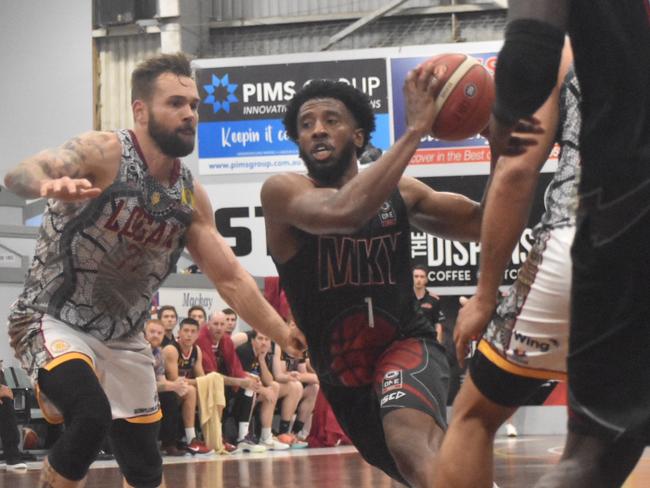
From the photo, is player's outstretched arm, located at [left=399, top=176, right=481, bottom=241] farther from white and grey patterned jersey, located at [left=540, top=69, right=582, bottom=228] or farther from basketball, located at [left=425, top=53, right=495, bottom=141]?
white and grey patterned jersey, located at [left=540, top=69, right=582, bottom=228]

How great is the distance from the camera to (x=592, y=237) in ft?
8.27

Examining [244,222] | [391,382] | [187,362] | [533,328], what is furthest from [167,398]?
[533,328]

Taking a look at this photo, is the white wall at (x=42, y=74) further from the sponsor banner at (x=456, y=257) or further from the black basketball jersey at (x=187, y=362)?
the black basketball jersey at (x=187, y=362)

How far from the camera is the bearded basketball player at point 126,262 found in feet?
16.5

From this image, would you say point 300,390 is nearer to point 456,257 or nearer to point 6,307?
point 456,257

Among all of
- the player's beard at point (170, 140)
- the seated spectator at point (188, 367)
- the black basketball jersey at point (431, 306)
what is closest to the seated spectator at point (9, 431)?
the seated spectator at point (188, 367)

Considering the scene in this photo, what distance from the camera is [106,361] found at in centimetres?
521

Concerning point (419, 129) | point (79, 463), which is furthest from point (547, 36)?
point (79, 463)

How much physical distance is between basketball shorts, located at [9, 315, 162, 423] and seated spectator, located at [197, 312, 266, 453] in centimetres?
752

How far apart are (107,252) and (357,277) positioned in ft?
4.43

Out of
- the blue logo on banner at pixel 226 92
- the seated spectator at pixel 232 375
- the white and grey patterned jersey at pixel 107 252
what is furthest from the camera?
the blue logo on banner at pixel 226 92

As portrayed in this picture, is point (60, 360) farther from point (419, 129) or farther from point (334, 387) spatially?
point (419, 129)

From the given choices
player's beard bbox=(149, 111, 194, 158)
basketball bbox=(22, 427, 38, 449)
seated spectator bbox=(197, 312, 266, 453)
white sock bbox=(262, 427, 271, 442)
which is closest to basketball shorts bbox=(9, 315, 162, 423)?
player's beard bbox=(149, 111, 194, 158)

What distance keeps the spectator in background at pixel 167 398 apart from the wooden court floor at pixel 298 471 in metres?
0.42
